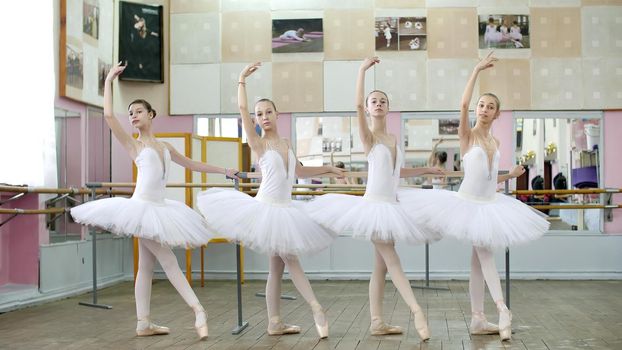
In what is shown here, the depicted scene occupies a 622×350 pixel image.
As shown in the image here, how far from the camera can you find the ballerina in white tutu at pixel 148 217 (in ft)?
15.4

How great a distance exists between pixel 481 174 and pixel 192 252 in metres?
4.98

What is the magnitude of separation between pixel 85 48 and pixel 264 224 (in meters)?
4.12

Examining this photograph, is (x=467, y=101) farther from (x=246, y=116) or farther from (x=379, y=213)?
(x=246, y=116)

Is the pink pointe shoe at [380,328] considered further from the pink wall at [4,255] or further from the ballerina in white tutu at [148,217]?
the pink wall at [4,255]

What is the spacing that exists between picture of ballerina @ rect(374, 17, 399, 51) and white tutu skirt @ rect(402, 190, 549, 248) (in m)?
4.55

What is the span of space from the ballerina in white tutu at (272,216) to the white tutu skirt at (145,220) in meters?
0.17

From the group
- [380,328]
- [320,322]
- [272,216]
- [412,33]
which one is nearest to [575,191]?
[412,33]

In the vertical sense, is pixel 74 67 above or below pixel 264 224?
above

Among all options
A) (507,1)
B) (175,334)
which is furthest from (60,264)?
(507,1)

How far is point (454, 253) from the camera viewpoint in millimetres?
8984

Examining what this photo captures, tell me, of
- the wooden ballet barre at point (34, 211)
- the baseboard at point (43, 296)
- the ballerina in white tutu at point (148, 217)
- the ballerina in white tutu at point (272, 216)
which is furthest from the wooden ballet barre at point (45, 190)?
the ballerina in white tutu at point (272, 216)

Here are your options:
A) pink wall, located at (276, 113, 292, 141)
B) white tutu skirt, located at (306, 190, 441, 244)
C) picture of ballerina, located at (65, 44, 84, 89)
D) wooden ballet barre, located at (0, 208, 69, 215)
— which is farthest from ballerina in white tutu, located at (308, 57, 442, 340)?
pink wall, located at (276, 113, 292, 141)

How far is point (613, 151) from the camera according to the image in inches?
356

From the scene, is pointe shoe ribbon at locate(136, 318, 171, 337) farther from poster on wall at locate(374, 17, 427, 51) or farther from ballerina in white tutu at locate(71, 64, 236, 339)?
poster on wall at locate(374, 17, 427, 51)
